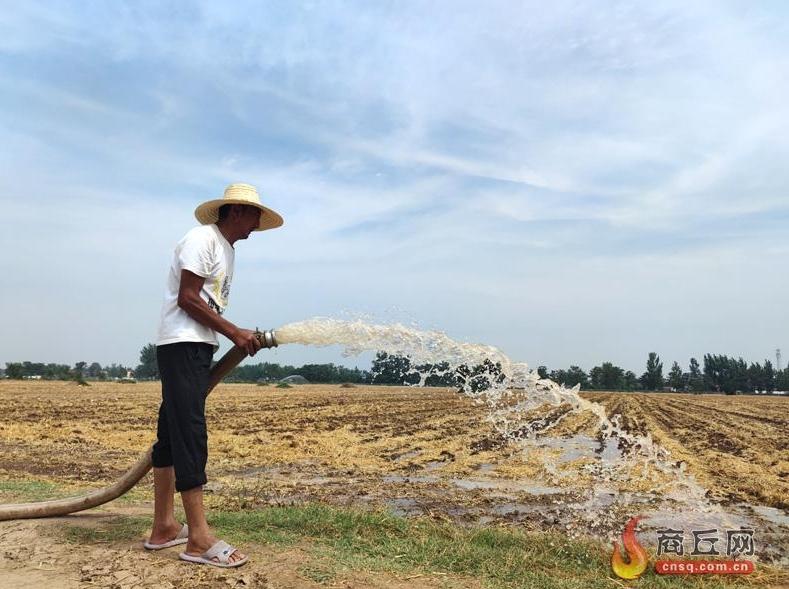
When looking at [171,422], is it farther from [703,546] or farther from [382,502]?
[703,546]

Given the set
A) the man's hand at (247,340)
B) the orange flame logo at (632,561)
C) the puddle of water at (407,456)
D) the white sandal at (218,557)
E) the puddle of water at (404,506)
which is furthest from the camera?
the puddle of water at (407,456)

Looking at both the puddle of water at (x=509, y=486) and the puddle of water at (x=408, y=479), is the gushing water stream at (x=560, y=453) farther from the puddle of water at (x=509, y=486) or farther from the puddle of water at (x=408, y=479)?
the puddle of water at (x=408, y=479)

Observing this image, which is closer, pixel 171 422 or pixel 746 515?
pixel 171 422

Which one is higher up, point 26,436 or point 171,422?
point 171,422

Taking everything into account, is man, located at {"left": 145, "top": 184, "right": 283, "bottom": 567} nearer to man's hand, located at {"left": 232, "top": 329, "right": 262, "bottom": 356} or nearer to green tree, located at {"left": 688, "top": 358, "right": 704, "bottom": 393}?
man's hand, located at {"left": 232, "top": 329, "right": 262, "bottom": 356}

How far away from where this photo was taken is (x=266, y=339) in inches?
135

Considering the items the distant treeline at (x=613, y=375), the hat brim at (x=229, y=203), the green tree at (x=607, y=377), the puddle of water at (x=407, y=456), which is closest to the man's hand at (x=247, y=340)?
the hat brim at (x=229, y=203)

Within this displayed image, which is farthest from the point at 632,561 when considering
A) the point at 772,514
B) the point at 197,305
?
the point at 772,514

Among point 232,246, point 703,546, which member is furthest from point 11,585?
point 703,546

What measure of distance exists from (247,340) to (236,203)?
77 cm

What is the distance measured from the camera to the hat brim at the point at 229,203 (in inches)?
135

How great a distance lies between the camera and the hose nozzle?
3.40m

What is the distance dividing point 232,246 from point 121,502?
2.80 m

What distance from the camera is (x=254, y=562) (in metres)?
3.20
